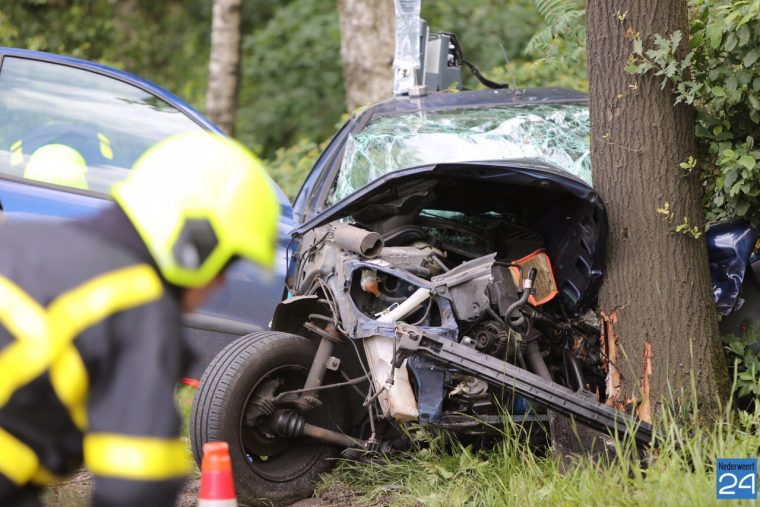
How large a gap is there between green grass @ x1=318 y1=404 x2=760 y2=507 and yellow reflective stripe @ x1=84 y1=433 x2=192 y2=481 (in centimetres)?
208

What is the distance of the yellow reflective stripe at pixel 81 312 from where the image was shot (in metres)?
1.69

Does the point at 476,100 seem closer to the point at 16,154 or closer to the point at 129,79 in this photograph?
the point at 129,79

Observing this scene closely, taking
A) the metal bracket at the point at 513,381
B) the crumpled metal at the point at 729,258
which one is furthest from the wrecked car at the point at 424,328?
the crumpled metal at the point at 729,258

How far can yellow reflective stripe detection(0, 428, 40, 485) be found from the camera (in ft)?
5.75

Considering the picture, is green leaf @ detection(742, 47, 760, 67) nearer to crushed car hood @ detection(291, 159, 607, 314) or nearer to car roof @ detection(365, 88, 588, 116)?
crushed car hood @ detection(291, 159, 607, 314)

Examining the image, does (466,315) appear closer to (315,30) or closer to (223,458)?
(223,458)

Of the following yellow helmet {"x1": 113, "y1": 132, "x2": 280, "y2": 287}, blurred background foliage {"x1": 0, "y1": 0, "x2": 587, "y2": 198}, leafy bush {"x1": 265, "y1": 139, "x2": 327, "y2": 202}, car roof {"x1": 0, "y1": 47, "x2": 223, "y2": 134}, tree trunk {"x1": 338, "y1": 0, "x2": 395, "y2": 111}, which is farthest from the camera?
blurred background foliage {"x1": 0, "y1": 0, "x2": 587, "y2": 198}

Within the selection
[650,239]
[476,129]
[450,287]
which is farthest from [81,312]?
[476,129]

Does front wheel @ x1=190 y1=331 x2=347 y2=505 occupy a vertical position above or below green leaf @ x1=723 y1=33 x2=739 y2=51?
below

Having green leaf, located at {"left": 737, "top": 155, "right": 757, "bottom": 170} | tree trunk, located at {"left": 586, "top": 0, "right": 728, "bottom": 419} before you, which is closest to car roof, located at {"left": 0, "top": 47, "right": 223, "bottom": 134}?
tree trunk, located at {"left": 586, "top": 0, "right": 728, "bottom": 419}

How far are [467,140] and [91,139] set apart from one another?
6.61 feet

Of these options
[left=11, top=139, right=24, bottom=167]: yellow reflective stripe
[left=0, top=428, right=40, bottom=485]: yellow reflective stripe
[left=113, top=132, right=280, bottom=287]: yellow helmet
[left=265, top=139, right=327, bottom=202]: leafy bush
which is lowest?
[left=265, top=139, right=327, bottom=202]: leafy bush

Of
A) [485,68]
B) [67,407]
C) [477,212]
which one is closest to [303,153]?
[485,68]

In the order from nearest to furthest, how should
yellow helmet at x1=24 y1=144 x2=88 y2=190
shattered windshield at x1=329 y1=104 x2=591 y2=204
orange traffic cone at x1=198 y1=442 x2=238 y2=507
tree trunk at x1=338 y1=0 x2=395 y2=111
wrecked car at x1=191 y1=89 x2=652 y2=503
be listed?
orange traffic cone at x1=198 y1=442 x2=238 y2=507
wrecked car at x1=191 y1=89 x2=652 y2=503
shattered windshield at x1=329 y1=104 x2=591 y2=204
yellow helmet at x1=24 y1=144 x2=88 y2=190
tree trunk at x1=338 y1=0 x2=395 y2=111
